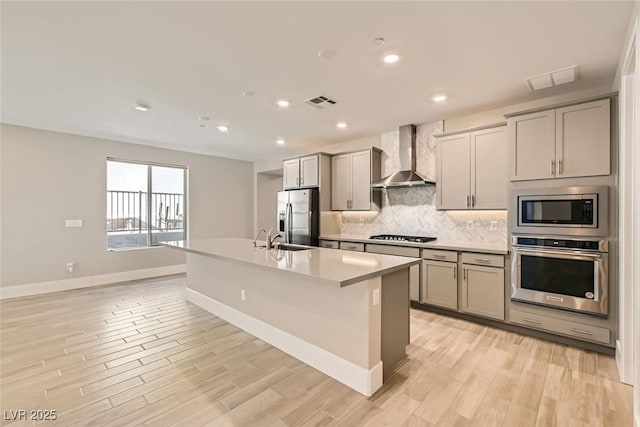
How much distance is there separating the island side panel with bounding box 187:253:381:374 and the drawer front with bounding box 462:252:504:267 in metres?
1.86

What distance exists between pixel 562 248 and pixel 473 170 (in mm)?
1339

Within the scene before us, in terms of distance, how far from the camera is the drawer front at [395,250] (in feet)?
13.0

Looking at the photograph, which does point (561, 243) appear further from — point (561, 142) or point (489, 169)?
point (489, 169)

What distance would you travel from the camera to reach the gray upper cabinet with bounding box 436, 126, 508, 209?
3.57 m

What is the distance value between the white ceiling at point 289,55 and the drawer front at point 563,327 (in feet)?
8.13

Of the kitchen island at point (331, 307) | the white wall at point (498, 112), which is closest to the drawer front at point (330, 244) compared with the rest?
the kitchen island at point (331, 307)

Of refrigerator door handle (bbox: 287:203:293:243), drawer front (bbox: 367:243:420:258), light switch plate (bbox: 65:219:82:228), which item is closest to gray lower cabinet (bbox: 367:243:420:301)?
drawer front (bbox: 367:243:420:258)

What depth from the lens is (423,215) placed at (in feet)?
15.2

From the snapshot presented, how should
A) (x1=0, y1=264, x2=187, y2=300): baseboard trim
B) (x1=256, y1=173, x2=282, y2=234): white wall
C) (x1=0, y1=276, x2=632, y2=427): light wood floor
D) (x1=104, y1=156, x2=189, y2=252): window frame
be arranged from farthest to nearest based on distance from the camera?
(x1=256, y1=173, x2=282, y2=234): white wall < (x1=104, y1=156, x2=189, y2=252): window frame < (x1=0, y1=264, x2=187, y2=300): baseboard trim < (x1=0, y1=276, x2=632, y2=427): light wood floor

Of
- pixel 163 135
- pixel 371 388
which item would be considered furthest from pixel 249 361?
pixel 163 135

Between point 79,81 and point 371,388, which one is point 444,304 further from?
point 79,81

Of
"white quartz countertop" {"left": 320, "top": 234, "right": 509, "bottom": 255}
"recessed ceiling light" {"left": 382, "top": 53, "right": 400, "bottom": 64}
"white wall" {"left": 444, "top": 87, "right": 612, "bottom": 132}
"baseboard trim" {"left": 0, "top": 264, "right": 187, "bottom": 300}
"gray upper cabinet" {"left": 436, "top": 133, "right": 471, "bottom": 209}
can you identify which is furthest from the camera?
"baseboard trim" {"left": 0, "top": 264, "right": 187, "bottom": 300}

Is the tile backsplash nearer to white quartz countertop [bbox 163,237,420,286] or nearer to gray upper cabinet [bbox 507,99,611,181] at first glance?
gray upper cabinet [bbox 507,99,611,181]

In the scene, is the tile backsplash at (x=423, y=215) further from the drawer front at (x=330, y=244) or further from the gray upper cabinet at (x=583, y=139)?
the gray upper cabinet at (x=583, y=139)
